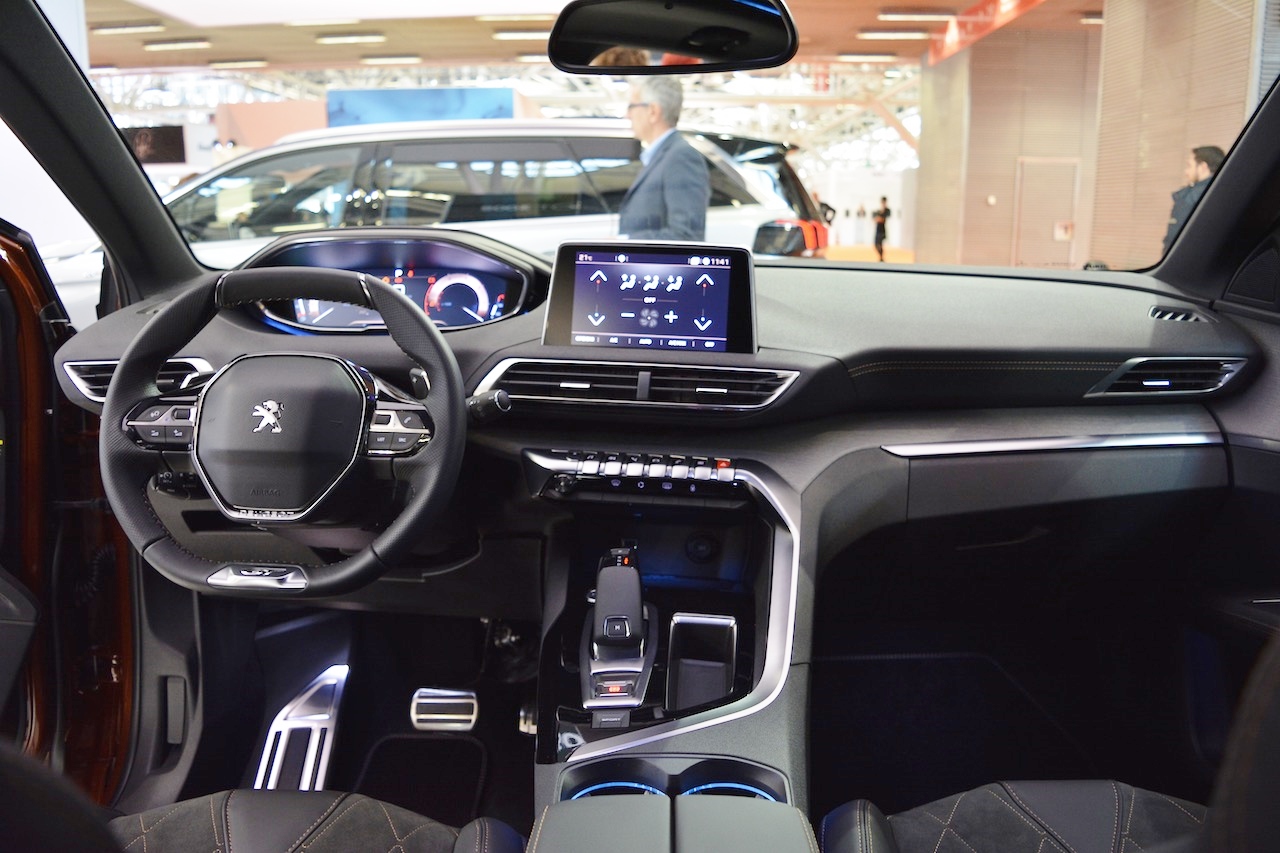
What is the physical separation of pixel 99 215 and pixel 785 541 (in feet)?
5.14

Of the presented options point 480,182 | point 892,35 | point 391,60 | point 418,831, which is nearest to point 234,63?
point 391,60

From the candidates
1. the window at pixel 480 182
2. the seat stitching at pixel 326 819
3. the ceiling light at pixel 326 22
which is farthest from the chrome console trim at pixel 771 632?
the ceiling light at pixel 326 22

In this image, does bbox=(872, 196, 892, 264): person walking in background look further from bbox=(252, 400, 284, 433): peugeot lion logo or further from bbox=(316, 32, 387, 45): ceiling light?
bbox=(316, 32, 387, 45): ceiling light

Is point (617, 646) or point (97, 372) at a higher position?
point (97, 372)

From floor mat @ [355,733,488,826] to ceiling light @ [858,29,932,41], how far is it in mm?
4955

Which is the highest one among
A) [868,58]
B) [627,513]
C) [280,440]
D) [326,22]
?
[326,22]

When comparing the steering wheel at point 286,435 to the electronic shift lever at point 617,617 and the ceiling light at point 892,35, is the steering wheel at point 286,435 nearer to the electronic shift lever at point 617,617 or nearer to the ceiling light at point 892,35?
the electronic shift lever at point 617,617

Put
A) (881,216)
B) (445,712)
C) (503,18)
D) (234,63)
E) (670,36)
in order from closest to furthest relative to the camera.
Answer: (670,36) < (445,712) < (503,18) < (881,216) < (234,63)

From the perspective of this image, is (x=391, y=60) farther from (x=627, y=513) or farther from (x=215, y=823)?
(x=215, y=823)

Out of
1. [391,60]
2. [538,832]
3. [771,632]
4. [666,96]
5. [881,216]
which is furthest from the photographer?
[391,60]

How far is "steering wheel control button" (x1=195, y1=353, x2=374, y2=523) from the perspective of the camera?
5.07 ft

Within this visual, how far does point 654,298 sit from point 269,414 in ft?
2.45

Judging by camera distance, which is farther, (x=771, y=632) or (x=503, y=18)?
(x=503, y=18)

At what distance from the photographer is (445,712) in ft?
7.79
